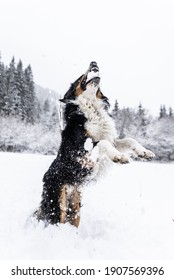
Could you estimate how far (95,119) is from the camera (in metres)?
5.28

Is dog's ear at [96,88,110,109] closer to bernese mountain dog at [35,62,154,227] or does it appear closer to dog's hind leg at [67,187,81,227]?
bernese mountain dog at [35,62,154,227]

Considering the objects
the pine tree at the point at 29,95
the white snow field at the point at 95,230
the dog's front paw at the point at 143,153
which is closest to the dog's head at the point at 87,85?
the dog's front paw at the point at 143,153

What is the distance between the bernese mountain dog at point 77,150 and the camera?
5008 mm

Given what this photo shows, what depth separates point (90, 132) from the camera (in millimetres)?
5148

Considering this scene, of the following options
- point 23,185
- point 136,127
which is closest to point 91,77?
point 23,185

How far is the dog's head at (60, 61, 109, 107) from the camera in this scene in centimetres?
514

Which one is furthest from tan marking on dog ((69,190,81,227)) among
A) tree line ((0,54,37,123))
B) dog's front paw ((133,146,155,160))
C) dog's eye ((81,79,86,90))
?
tree line ((0,54,37,123))

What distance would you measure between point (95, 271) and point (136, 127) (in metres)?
47.1

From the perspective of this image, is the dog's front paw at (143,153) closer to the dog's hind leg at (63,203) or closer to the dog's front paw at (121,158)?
the dog's front paw at (121,158)

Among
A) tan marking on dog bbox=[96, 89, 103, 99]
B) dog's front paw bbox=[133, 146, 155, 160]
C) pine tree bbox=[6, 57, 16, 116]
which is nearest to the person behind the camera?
dog's front paw bbox=[133, 146, 155, 160]

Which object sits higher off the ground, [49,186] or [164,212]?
[49,186]

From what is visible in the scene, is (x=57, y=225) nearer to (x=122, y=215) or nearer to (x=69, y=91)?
(x=122, y=215)

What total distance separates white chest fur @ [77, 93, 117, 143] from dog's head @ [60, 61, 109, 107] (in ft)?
0.24

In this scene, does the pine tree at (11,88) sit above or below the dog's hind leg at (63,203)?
above
